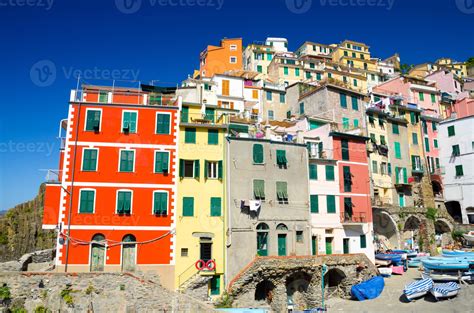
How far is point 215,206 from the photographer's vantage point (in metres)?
31.6

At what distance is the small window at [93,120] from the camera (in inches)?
1197

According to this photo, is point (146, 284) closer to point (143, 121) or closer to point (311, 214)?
point (143, 121)

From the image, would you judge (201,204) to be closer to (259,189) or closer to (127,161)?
(259,189)

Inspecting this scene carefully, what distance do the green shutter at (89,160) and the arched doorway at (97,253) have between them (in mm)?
5138

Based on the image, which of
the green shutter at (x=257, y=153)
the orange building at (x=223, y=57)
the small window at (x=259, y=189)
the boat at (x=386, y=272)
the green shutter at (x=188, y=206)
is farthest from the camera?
the orange building at (x=223, y=57)

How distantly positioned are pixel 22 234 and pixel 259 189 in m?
38.7

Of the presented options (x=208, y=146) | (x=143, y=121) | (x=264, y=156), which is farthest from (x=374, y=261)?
(x=143, y=121)

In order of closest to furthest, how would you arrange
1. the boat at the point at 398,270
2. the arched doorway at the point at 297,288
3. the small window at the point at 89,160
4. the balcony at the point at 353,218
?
1. the small window at the point at 89,160
2. the arched doorway at the point at 297,288
3. the balcony at the point at 353,218
4. the boat at the point at 398,270

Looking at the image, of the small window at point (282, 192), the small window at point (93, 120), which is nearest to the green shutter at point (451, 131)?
the small window at point (282, 192)

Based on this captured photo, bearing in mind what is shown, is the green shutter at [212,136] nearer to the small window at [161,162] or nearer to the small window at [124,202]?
the small window at [161,162]

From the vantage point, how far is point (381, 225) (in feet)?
145

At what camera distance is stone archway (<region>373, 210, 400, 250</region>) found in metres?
42.3

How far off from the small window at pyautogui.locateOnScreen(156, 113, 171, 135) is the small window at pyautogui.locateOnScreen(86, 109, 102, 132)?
456 cm

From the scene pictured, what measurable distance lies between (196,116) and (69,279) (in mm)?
16769
